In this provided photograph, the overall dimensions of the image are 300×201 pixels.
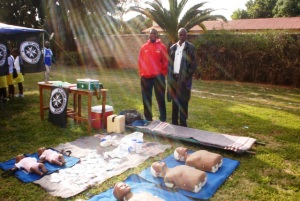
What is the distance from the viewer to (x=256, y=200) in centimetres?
325

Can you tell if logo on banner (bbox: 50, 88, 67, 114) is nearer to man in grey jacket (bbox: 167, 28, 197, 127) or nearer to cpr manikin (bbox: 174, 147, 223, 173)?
man in grey jacket (bbox: 167, 28, 197, 127)

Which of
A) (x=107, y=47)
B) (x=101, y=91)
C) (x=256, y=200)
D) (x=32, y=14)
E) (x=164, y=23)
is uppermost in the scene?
(x=32, y=14)

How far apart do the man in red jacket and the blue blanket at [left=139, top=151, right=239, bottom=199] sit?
6.89 ft

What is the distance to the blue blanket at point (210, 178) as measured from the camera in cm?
330

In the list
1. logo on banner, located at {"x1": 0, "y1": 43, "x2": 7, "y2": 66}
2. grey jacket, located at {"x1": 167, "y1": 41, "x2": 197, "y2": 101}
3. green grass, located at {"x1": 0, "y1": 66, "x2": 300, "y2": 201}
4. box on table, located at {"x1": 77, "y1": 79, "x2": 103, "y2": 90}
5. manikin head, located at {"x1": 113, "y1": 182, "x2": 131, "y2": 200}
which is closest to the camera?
manikin head, located at {"x1": 113, "y1": 182, "x2": 131, "y2": 200}

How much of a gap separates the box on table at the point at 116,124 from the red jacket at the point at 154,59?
3.96 feet

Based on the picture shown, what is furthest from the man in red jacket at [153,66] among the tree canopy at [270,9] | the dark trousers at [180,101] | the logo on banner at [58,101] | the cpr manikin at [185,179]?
the tree canopy at [270,9]

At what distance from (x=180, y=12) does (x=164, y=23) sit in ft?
3.43

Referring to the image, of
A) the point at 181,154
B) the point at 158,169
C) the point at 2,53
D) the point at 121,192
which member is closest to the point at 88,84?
the point at 181,154

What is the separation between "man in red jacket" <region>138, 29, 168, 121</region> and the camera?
591cm

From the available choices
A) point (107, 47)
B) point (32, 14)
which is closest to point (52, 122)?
point (107, 47)

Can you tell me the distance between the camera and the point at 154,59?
19.4 ft

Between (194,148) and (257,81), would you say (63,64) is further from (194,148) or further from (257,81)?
(194,148)

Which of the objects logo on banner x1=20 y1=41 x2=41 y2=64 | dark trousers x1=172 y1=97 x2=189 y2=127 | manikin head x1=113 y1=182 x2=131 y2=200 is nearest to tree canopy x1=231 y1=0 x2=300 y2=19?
dark trousers x1=172 y1=97 x2=189 y2=127
